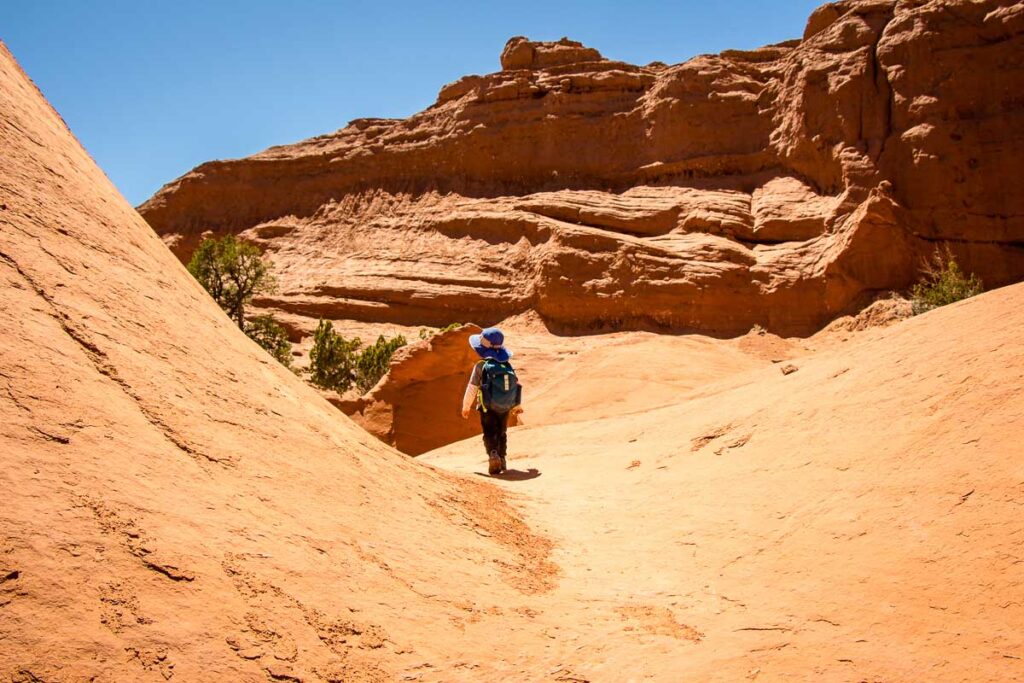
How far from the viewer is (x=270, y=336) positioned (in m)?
27.8

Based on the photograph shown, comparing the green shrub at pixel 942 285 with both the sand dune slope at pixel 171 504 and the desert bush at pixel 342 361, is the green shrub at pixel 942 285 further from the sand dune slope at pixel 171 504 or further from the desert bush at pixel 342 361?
the sand dune slope at pixel 171 504

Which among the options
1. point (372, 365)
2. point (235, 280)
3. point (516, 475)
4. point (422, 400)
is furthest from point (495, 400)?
point (235, 280)

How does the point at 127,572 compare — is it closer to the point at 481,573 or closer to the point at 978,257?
the point at 481,573

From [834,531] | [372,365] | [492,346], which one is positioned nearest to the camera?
[834,531]

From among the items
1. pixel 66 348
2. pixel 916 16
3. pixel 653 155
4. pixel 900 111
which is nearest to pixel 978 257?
pixel 900 111

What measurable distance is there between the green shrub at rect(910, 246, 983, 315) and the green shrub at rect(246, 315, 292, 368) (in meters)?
19.1

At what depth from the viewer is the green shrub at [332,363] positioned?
24609mm

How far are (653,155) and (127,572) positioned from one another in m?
30.7

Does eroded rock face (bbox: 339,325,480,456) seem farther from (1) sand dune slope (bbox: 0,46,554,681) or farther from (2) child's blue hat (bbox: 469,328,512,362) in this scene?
(1) sand dune slope (bbox: 0,46,554,681)

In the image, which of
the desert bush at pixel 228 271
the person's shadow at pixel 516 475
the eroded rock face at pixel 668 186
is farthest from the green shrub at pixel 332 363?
the person's shadow at pixel 516 475

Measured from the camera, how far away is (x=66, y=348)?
3.26 meters

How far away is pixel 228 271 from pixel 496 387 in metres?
23.4

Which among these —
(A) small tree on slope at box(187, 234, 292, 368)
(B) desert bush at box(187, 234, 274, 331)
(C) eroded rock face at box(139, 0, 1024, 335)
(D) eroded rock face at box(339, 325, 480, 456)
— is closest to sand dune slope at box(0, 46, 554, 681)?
(D) eroded rock face at box(339, 325, 480, 456)

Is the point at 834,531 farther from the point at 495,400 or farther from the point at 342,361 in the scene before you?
the point at 342,361
